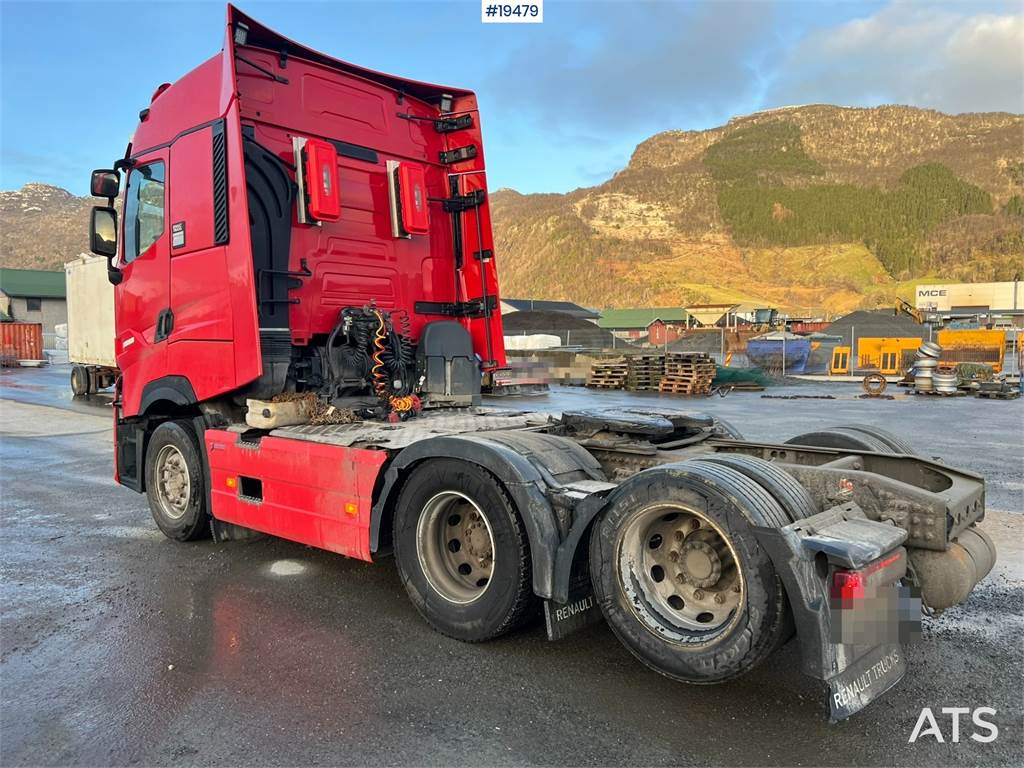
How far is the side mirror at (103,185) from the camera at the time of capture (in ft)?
20.9

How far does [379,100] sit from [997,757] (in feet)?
20.5

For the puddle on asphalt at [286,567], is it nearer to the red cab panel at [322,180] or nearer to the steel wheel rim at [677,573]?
the red cab panel at [322,180]

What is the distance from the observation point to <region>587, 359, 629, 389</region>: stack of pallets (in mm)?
23859

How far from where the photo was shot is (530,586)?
382cm

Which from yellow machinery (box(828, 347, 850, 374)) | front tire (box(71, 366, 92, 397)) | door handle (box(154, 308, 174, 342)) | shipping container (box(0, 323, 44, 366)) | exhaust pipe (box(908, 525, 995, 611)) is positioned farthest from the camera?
shipping container (box(0, 323, 44, 366))

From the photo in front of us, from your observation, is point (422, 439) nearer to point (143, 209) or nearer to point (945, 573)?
point (945, 573)

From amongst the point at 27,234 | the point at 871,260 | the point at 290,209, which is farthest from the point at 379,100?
the point at 27,234

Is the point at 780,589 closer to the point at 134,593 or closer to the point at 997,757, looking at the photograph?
the point at 997,757

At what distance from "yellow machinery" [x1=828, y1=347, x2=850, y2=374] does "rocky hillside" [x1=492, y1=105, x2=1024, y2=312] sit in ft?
228

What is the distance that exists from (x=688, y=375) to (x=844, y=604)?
19105 millimetres

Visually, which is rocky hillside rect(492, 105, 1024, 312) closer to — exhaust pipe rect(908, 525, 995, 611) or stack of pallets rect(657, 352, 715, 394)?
stack of pallets rect(657, 352, 715, 394)

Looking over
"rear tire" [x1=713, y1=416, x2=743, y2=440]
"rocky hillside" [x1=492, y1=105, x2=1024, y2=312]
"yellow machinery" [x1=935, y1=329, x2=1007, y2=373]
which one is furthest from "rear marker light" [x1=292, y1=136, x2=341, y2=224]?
"rocky hillside" [x1=492, y1=105, x2=1024, y2=312]

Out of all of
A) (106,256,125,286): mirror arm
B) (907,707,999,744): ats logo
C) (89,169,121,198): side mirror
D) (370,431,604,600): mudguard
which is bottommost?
(907,707,999,744): ats logo

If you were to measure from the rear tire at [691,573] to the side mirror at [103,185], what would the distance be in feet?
17.8
